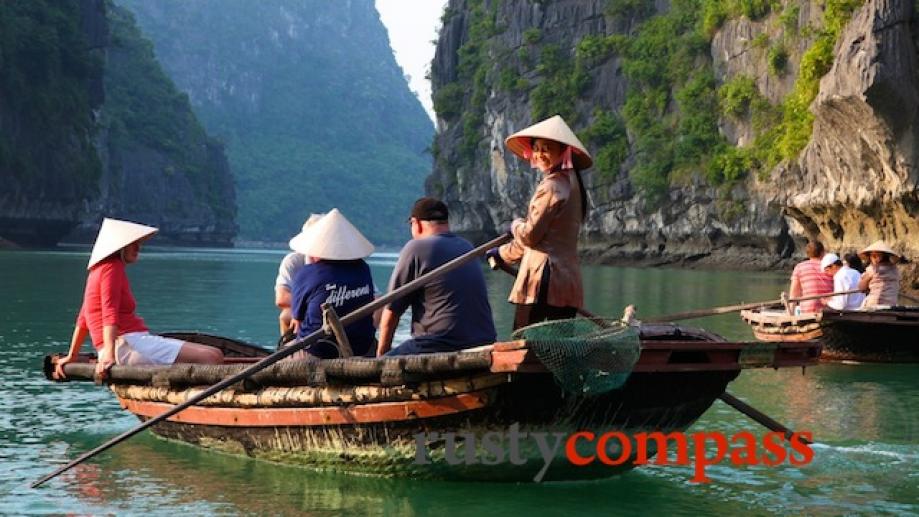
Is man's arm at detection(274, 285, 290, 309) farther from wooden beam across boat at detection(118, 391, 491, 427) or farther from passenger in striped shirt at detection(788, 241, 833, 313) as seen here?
passenger in striped shirt at detection(788, 241, 833, 313)

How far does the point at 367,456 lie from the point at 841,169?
27072 millimetres

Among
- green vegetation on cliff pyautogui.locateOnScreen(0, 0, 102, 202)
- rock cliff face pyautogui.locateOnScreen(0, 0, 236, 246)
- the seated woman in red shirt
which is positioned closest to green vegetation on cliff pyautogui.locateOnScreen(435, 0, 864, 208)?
rock cliff face pyautogui.locateOnScreen(0, 0, 236, 246)

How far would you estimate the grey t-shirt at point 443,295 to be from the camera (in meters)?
7.43

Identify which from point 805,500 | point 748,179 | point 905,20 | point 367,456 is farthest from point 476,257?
point 748,179

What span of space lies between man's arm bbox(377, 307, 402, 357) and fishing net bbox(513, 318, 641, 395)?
4.06 feet

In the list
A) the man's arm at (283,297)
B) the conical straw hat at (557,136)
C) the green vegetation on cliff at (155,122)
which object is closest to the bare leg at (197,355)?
the man's arm at (283,297)

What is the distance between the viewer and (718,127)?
5553 cm

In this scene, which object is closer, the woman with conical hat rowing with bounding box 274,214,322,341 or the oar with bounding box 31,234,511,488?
the oar with bounding box 31,234,511,488

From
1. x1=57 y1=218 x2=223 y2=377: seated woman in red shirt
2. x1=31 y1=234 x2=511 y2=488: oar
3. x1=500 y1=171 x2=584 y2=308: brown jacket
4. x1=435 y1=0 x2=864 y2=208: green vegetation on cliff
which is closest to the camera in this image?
x1=31 y1=234 x2=511 y2=488: oar

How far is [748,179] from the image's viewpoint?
53.4 metres

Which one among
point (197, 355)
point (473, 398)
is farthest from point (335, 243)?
point (197, 355)

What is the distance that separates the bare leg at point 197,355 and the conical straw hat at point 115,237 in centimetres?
89

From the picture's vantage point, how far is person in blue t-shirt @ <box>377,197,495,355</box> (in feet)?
24.4

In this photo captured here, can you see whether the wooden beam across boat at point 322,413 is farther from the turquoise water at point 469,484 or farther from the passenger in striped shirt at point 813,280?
the passenger in striped shirt at point 813,280
